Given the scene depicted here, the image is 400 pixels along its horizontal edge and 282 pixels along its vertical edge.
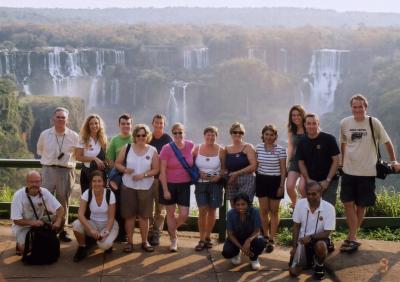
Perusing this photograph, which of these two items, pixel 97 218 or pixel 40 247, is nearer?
pixel 40 247

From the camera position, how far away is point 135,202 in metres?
4.56

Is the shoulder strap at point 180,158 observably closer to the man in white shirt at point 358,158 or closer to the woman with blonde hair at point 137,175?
the woman with blonde hair at point 137,175

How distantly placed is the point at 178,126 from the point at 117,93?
212ft

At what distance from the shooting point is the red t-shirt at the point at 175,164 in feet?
14.9

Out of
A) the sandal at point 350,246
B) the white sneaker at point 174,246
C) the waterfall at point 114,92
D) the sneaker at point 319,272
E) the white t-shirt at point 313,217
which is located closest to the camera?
the sneaker at point 319,272

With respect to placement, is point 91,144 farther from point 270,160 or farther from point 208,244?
point 270,160

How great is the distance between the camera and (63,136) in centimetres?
485

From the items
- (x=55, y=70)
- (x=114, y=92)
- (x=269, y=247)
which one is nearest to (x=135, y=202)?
(x=269, y=247)

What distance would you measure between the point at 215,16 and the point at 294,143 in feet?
548

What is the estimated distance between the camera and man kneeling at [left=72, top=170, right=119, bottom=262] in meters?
4.41

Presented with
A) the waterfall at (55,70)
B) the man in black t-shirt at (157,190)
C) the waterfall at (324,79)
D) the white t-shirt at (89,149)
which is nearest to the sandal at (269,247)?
the man in black t-shirt at (157,190)

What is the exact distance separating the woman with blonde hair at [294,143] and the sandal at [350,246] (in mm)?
522

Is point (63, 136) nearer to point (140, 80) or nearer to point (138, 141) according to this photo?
point (138, 141)

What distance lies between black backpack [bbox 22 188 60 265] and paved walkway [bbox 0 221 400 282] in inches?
2.3
